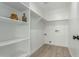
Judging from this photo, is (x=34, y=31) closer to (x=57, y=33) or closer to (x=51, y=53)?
(x=51, y=53)

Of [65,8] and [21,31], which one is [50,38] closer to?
[65,8]

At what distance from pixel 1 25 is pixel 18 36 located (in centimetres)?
75

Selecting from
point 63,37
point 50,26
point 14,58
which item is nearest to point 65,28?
point 63,37

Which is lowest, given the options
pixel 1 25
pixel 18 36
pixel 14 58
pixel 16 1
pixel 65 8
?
pixel 14 58

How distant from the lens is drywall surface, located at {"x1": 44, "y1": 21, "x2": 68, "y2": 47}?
19.2 ft

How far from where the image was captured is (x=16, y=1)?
1.95 m

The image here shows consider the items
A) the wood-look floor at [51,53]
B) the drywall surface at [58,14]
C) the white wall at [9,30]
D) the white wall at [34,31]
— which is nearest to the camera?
the white wall at [9,30]

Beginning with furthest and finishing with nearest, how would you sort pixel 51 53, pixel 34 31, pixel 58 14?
1. pixel 58 14
2. pixel 34 31
3. pixel 51 53

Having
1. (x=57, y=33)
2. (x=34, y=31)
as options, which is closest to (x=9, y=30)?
(x=34, y=31)

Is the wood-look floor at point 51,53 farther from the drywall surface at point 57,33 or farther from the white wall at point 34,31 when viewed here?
the drywall surface at point 57,33

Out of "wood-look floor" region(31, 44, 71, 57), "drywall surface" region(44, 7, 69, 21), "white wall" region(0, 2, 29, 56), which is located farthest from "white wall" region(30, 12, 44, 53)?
"drywall surface" region(44, 7, 69, 21)

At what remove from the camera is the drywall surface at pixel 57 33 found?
19.2 feet

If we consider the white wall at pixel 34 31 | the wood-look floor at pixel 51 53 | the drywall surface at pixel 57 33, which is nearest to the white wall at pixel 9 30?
the white wall at pixel 34 31

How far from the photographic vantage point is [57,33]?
20.4 ft
